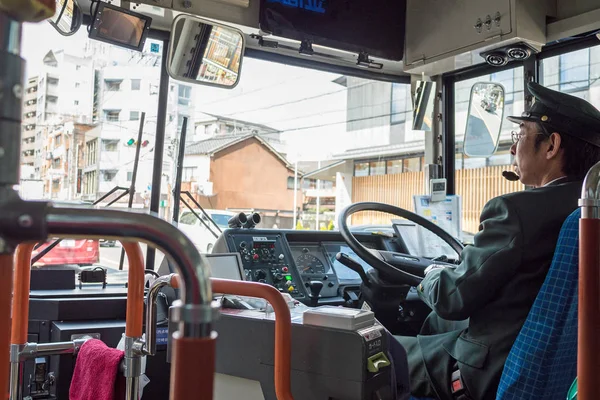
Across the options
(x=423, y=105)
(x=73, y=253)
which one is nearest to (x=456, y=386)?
(x=73, y=253)

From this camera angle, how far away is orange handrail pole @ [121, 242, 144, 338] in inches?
51.6

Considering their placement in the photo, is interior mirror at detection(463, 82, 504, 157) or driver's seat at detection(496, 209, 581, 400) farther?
interior mirror at detection(463, 82, 504, 157)

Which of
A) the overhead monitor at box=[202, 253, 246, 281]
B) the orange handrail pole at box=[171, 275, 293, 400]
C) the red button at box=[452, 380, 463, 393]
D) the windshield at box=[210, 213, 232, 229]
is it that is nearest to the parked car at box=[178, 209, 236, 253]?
the windshield at box=[210, 213, 232, 229]

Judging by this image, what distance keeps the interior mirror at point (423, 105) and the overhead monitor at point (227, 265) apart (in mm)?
1677

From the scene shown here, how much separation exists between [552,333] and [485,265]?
0.29m

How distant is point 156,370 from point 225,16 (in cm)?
171

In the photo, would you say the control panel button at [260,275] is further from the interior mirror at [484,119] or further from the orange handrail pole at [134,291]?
the interior mirror at [484,119]

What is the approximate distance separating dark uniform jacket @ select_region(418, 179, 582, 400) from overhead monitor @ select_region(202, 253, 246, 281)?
999mm

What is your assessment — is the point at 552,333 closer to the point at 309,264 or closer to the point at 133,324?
the point at 133,324

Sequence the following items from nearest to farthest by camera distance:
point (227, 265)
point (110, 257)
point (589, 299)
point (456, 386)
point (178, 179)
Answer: point (589, 299), point (456, 386), point (227, 265), point (110, 257), point (178, 179)

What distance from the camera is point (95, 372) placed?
150 centimetres

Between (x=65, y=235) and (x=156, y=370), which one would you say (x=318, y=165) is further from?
(x=65, y=235)

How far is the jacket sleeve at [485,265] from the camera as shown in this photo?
1551 millimetres

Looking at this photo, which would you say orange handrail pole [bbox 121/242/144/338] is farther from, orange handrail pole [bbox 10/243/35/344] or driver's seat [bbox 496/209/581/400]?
driver's seat [bbox 496/209/581/400]
